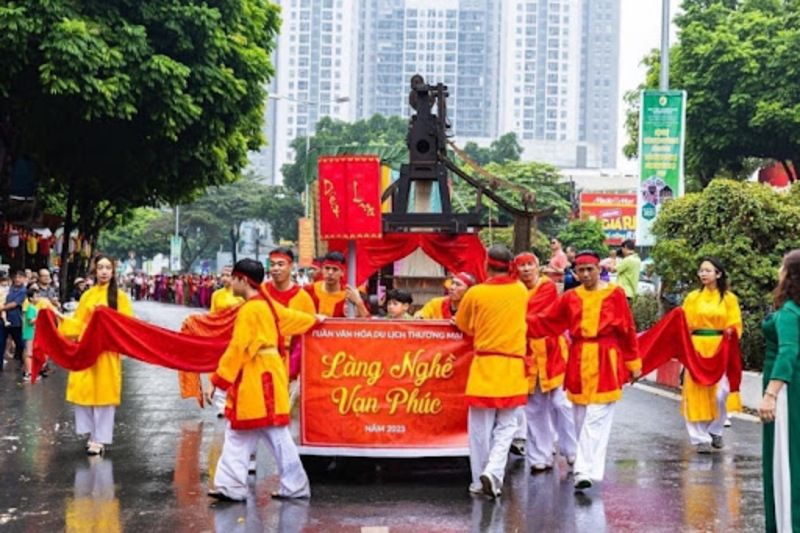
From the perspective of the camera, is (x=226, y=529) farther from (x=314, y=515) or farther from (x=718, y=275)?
(x=718, y=275)

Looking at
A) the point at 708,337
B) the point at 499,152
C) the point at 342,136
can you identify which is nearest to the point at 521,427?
the point at 708,337

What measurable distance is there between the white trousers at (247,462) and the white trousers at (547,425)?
7.61 feet

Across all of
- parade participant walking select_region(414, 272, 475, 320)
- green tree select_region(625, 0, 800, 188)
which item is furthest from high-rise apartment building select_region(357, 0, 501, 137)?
parade participant walking select_region(414, 272, 475, 320)

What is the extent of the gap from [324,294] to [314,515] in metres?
3.31

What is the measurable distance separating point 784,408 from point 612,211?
228ft

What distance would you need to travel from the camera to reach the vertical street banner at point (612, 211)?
74062mm

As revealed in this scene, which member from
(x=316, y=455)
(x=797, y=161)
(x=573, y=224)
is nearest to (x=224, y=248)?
(x=573, y=224)

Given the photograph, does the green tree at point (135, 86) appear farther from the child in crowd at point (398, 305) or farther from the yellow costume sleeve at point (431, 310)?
the yellow costume sleeve at point (431, 310)

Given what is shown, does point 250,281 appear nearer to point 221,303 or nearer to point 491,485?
point 491,485

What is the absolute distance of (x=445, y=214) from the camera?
15.5 metres

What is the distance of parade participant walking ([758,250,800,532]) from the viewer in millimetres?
6582

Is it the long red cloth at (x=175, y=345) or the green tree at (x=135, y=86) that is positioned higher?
the green tree at (x=135, y=86)

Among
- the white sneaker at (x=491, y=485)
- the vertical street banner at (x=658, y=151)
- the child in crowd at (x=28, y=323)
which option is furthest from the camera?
the vertical street banner at (x=658, y=151)

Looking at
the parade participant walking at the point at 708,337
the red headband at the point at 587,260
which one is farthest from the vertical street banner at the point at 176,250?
the red headband at the point at 587,260
